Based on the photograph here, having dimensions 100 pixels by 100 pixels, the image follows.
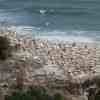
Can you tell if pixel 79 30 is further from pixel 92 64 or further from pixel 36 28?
pixel 92 64

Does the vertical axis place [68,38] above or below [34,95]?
above

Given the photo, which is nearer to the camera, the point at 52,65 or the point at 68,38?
the point at 52,65

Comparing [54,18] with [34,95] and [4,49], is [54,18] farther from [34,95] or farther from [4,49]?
[34,95]

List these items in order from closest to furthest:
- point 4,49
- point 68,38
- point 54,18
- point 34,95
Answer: point 34,95
point 4,49
point 68,38
point 54,18

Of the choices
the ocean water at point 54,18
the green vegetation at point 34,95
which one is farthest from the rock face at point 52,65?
the ocean water at point 54,18

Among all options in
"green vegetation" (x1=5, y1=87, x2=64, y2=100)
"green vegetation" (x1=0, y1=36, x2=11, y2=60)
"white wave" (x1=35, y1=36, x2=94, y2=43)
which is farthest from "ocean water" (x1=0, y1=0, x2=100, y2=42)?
"green vegetation" (x1=5, y1=87, x2=64, y2=100)

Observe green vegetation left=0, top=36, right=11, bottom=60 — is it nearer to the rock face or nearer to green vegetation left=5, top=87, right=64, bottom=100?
the rock face

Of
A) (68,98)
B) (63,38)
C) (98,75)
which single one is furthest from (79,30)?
(68,98)

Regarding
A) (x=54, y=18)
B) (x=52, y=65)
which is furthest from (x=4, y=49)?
(x=54, y=18)
